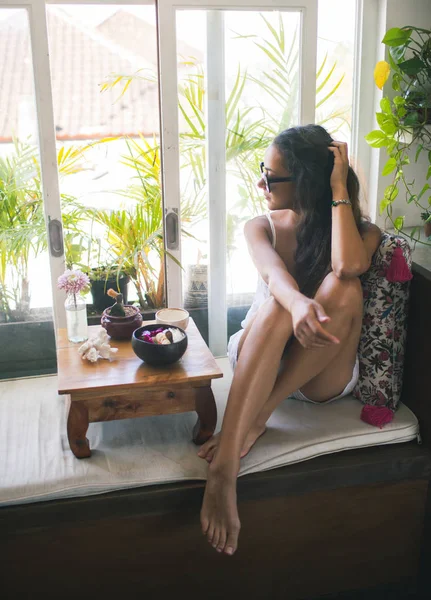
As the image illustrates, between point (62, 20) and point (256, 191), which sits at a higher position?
point (62, 20)

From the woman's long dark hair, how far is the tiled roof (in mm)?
797

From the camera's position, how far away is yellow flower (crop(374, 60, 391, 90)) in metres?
2.47

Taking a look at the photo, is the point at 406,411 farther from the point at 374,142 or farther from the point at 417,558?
the point at 374,142

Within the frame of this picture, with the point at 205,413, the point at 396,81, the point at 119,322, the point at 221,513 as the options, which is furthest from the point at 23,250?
the point at 396,81

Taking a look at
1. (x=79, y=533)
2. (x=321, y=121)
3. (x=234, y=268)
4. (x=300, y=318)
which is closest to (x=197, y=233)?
(x=234, y=268)

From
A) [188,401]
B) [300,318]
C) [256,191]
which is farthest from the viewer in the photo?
[256,191]

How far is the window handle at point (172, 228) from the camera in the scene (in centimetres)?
261

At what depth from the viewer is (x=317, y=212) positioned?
204 cm

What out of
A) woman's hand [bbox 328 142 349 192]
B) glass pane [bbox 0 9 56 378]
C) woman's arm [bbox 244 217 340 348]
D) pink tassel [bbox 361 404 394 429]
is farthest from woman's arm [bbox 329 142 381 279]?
glass pane [bbox 0 9 56 378]

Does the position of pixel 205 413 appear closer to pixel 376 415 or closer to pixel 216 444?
pixel 216 444

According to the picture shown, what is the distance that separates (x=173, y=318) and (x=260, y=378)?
17.2 inches

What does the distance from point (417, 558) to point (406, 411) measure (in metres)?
0.46

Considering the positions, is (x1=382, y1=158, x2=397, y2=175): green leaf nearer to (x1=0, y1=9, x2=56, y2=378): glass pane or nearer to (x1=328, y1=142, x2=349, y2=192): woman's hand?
(x1=328, y1=142, x2=349, y2=192): woman's hand

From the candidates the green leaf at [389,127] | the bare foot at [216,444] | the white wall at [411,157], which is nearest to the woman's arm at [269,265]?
the bare foot at [216,444]
